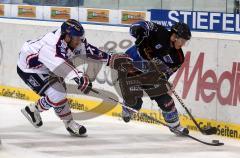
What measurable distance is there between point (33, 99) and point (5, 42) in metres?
0.99

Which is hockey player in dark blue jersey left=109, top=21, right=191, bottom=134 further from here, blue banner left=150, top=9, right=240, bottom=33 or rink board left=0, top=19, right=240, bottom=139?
blue banner left=150, top=9, right=240, bottom=33

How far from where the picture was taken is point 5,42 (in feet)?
27.7

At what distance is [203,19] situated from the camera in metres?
6.83

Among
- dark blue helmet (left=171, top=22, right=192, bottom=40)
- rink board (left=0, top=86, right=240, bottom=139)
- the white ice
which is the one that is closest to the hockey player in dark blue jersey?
dark blue helmet (left=171, top=22, right=192, bottom=40)

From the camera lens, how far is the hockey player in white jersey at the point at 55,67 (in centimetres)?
539

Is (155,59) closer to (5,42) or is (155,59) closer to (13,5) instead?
(5,42)

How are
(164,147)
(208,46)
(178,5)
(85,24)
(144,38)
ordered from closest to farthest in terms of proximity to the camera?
1. (164,147)
2. (144,38)
3. (208,46)
4. (85,24)
5. (178,5)

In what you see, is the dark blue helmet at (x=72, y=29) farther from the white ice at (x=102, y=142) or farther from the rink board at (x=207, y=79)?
the rink board at (x=207, y=79)

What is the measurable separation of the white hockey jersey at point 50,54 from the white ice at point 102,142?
603 mm

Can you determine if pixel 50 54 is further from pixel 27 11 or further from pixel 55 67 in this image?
pixel 27 11

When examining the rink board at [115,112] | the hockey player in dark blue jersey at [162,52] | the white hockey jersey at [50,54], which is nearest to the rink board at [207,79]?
the rink board at [115,112]

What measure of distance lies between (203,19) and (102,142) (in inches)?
79.3

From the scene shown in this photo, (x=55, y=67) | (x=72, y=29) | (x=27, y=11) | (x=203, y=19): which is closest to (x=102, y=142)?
(x=55, y=67)

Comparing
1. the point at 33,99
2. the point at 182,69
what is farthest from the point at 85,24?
the point at 182,69
